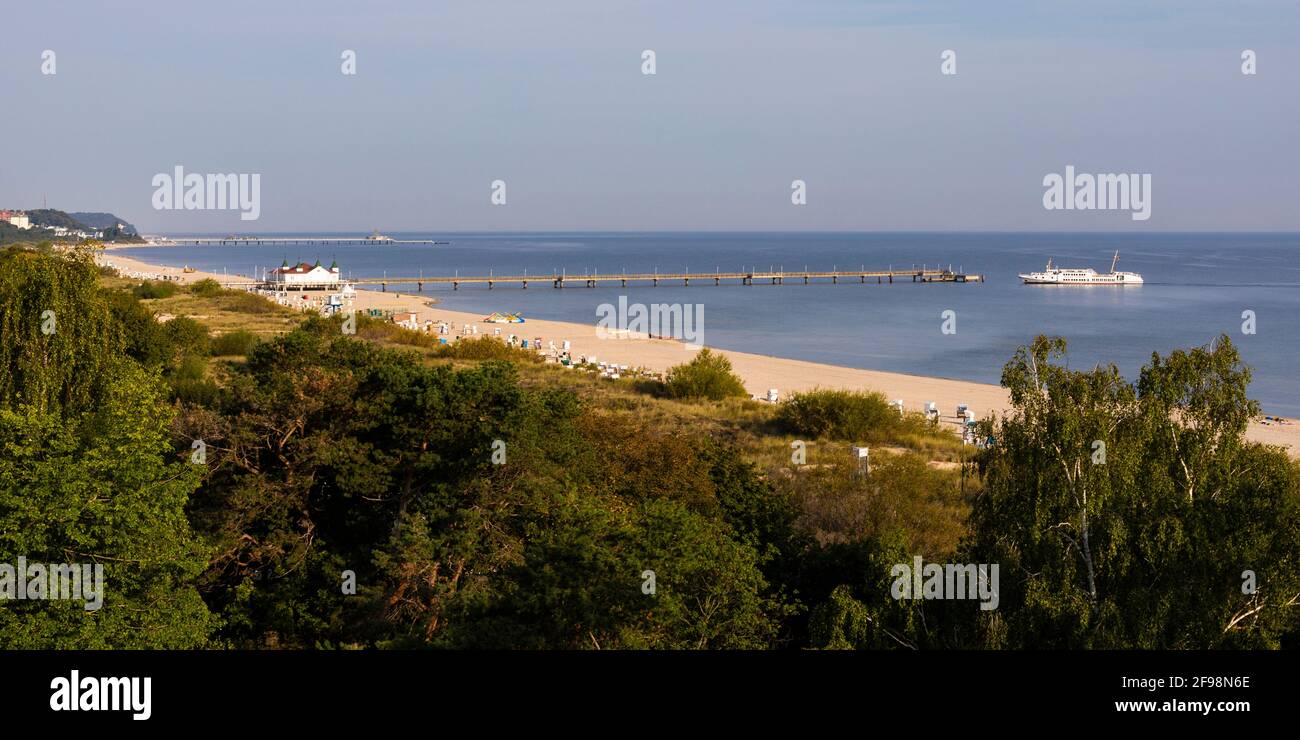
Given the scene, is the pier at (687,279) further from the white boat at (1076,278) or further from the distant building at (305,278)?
the distant building at (305,278)

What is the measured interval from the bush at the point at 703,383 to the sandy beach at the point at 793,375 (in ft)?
8.26

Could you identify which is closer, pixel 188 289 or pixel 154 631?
pixel 154 631

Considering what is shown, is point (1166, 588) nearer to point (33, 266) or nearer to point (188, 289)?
point (33, 266)

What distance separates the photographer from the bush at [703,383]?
3803cm

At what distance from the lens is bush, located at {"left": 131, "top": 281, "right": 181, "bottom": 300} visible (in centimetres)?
7231

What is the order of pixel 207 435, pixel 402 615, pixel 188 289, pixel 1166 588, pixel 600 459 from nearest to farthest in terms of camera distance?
pixel 1166 588
pixel 402 615
pixel 207 435
pixel 600 459
pixel 188 289

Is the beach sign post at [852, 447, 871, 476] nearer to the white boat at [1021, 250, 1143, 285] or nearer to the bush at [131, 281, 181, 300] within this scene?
the bush at [131, 281, 181, 300]

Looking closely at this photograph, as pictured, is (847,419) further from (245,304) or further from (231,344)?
(245,304)

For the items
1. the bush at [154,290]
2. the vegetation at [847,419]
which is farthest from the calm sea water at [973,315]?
the bush at [154,290]

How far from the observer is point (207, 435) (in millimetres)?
16266

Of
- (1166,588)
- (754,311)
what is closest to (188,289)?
(754,311)

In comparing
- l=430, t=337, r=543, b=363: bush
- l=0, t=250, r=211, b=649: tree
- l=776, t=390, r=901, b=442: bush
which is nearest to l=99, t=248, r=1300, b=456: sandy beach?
l=776, t=390, r=901, b=442: bush

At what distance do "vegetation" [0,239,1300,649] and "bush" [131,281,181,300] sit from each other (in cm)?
5448
